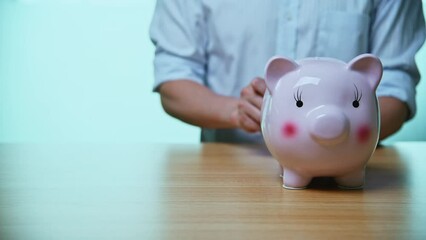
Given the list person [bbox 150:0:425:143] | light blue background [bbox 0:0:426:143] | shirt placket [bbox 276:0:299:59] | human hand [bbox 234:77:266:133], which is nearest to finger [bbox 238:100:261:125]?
human hand [bbox 234:77:266:133]

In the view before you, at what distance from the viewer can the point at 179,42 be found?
1266 mm

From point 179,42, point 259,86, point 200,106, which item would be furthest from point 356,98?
point 179,42

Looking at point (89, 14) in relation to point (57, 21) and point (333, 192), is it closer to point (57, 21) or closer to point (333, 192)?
point (57, 21)

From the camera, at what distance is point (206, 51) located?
1.31 metres

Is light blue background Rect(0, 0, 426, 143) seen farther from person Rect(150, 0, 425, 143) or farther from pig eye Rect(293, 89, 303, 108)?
pig eye Rect(293, 89, 303, 108)

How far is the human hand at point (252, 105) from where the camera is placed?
0.93 m

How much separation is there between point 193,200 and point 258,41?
710 millimetres

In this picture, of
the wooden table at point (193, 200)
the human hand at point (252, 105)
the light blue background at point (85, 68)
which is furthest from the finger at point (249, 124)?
the light blue background at point (85, 68)

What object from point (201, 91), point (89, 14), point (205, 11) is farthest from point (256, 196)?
point (89, 14)

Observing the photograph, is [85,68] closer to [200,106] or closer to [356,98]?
[200,106]

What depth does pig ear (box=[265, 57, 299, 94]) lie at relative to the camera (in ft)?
1.98

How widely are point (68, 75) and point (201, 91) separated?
146 centimetres

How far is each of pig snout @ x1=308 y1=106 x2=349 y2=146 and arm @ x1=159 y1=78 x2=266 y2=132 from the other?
1.39ft

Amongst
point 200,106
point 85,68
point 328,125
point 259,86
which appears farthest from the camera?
point 85,68
